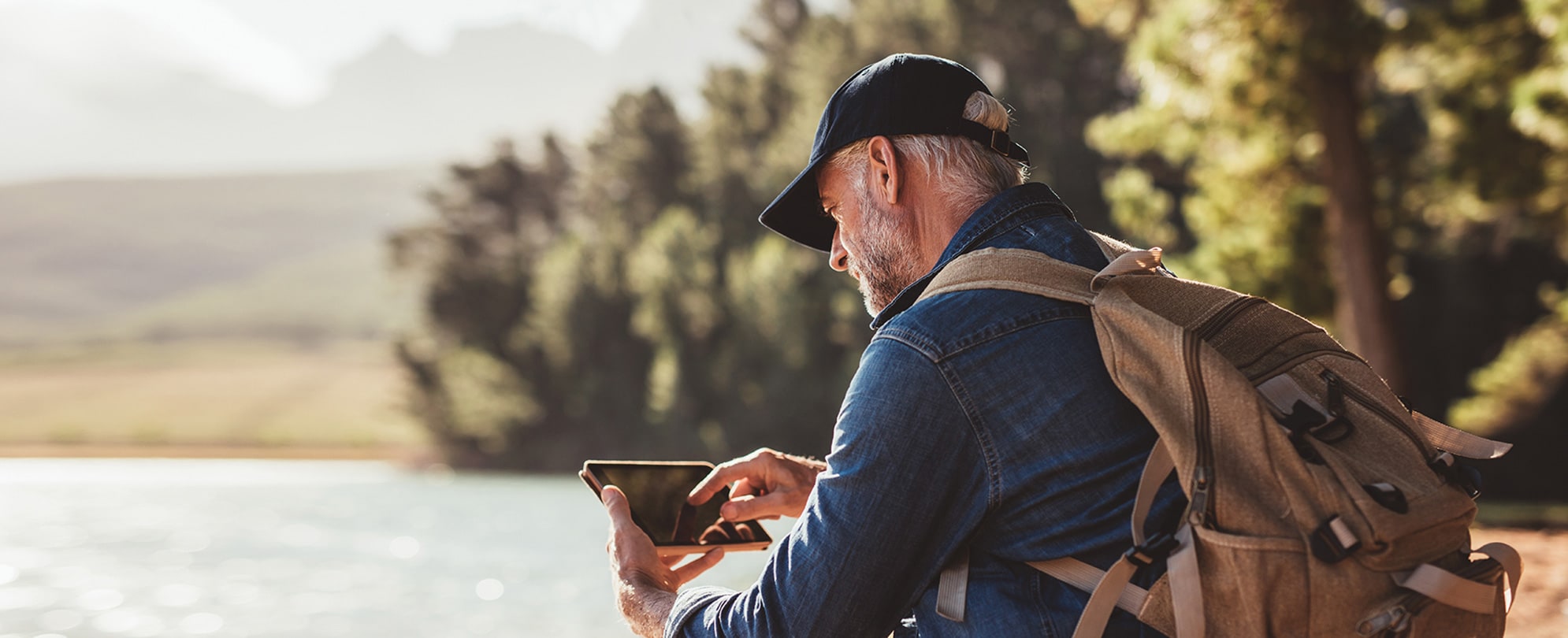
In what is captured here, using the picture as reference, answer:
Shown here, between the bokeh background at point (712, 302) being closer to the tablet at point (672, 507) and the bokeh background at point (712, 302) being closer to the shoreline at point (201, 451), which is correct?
the shoreline at point (201, 451)

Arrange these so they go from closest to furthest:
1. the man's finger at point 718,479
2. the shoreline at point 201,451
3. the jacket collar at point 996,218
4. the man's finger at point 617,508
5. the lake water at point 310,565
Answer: the jacket collar at point 996,218 < the man's finger at point 617,508 < the man's finger at point 718,479 < the lake water at point 310,565 < the shoreline at point 201,451

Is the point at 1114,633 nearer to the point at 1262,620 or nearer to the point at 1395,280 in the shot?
the point at 1262,620

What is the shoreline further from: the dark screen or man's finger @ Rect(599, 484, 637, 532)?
man's finger @ Rect(599, 484, 637, 532)

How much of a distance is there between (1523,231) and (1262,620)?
20.0 metres

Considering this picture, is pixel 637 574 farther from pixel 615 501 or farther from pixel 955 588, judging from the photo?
pixel 955 588

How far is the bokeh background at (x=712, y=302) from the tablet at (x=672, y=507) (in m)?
5.48

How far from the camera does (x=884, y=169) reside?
1.77 m

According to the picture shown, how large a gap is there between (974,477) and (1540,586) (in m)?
7.35

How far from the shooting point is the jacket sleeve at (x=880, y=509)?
1.45 meters

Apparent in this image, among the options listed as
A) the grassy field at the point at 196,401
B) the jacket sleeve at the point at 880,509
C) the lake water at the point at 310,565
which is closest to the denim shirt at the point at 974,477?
the jacket sleeve at the point at 880,509

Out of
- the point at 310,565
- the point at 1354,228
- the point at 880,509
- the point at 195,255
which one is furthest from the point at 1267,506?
the point at 195,255

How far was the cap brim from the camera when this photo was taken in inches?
75.5

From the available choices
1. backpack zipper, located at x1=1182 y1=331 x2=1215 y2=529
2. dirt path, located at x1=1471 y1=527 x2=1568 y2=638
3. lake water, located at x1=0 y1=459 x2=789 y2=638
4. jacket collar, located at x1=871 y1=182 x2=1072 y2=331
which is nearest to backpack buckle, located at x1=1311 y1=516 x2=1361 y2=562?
backpack zipper, located at x1=1182 y1=331 x2=1215 y2=529

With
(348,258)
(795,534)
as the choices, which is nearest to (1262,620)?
(795,534)
